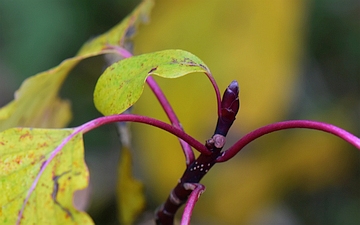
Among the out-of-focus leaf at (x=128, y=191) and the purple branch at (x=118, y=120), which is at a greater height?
the purple branch at (x=118, y=120)

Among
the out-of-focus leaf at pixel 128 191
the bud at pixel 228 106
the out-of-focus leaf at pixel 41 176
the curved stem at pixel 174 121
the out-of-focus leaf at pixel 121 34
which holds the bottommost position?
the out-of-focus leaf at pixel 128 191

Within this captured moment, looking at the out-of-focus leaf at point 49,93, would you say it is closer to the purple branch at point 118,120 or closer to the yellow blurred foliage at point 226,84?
the purple branch at point 118,120

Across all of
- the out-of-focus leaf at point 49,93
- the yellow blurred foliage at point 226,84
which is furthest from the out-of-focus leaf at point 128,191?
the yellow blurred foliage at point 226,84

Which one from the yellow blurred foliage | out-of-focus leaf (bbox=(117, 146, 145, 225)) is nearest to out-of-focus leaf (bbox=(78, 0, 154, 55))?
out-of-focus leaf (bbox=(117, 146, 145, 225))

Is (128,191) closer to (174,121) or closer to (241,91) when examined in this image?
(174,121)

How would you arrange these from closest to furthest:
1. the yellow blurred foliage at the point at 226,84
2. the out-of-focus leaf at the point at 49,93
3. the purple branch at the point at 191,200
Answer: the purple branch at the point at 191,200, the out-of-focus leaf at the point at 49,93, the yellow blurred foliage at the point at 226,84

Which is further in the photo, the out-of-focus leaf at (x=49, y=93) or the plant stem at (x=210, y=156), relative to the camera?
the out-of-focus leaf at (x=49, y=93)

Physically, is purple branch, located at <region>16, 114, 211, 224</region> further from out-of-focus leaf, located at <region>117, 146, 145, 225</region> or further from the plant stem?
out-of-focus leaf, located at <region>117, 146, 145, 225</region>

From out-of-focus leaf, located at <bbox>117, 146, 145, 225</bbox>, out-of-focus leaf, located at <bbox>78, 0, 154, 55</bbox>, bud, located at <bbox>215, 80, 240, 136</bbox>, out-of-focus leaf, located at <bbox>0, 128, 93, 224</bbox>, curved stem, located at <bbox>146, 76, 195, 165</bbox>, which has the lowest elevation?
out-of-focus leaf, located at <bbox>117, 146, 145, 225</bbox>
